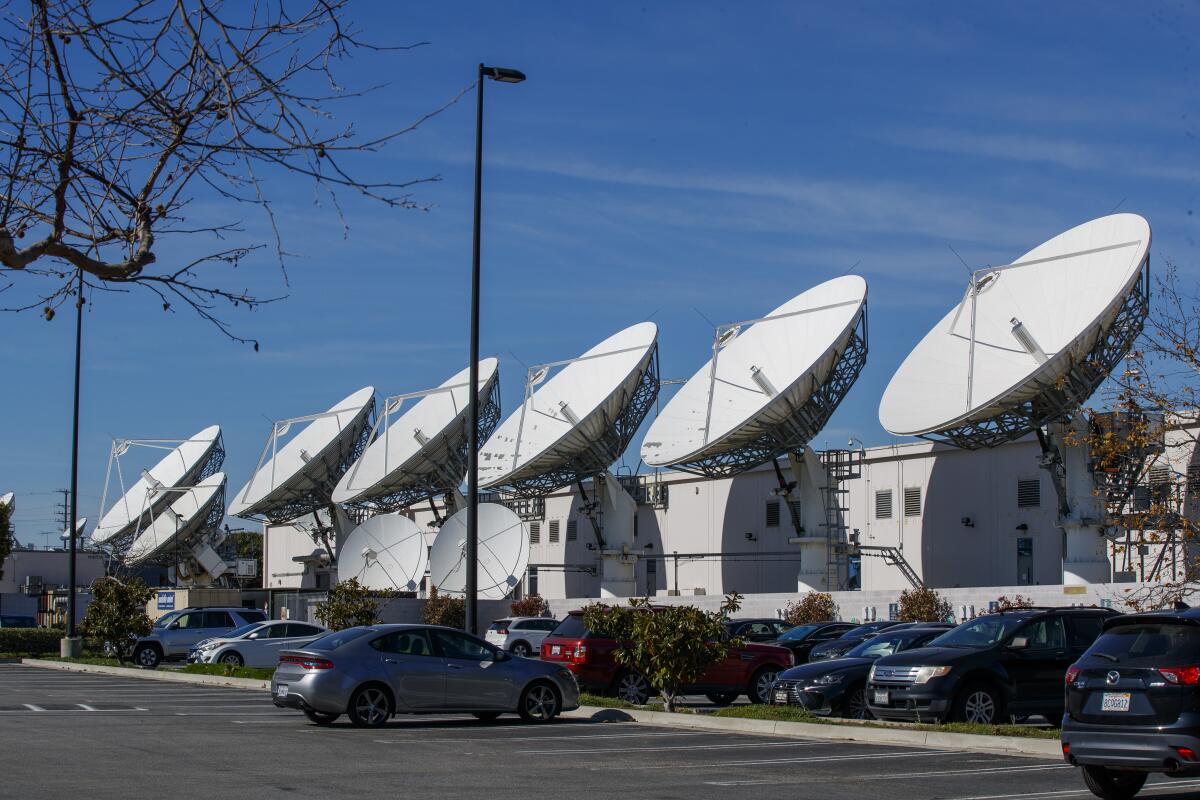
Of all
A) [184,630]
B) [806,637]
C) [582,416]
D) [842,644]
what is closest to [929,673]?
[842,644]

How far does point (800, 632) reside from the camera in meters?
31.8

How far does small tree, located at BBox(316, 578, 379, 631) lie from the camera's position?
3938 cm

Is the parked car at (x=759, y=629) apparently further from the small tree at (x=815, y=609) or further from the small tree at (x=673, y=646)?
the small tree at (x=815, y=609)

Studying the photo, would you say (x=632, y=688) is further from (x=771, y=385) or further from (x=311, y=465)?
(x=311, y=465)

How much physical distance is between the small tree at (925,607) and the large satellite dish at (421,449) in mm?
21727

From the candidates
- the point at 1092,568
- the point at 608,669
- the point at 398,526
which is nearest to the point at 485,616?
the point at 398,526

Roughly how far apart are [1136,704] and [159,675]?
87.3 feet

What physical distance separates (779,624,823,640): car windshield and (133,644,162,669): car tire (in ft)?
60.9

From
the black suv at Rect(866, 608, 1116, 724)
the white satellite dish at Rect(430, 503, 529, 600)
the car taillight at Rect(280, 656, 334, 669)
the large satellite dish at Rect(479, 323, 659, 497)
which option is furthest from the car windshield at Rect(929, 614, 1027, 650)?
the white satellite dish at Rect(430, 503, 529, 600)

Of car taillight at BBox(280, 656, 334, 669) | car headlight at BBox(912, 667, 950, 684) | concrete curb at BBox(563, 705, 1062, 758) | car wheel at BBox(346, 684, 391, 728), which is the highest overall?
car taillight at BBox(280, 656, 334, 669)

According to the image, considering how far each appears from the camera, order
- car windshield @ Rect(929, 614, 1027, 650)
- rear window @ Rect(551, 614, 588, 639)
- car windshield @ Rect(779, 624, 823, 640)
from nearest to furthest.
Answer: car windshield @ Rect(929, 614, 1027, 650), rear window @ Rect(551, 614, 588, 639), car windshield @ Rect(779, 624, 823, 640)

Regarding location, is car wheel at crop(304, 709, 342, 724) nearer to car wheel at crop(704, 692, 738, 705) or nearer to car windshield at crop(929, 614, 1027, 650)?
car wheel at crop(704, 692, 738, 705)

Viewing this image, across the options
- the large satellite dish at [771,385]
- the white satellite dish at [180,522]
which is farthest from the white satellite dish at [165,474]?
the large satellite dish at [771,385]

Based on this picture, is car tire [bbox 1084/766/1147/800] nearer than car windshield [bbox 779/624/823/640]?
Yes
